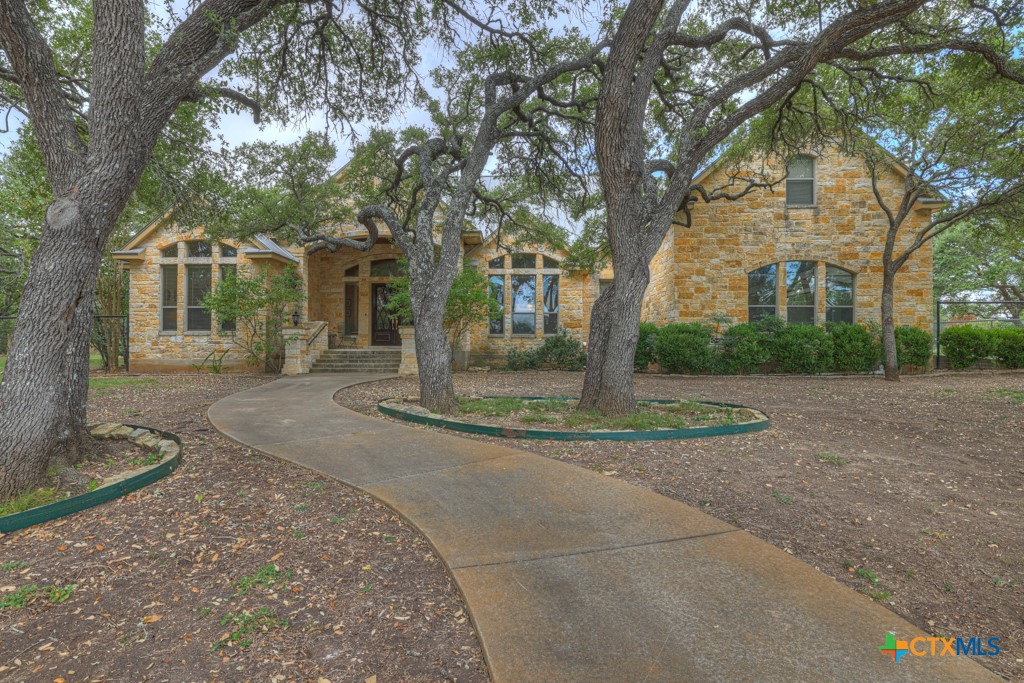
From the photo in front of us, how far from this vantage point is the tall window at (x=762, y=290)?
14078 millimetres

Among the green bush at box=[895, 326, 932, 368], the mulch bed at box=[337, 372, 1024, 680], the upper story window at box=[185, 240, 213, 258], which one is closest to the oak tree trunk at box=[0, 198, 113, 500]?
the mulch bed at box=[337, 372, 1024, 680]

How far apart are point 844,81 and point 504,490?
37.3ft

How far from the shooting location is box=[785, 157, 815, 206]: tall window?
13883mm

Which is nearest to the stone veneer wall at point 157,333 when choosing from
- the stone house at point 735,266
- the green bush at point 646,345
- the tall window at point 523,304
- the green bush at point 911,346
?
the stone house at point 735,266

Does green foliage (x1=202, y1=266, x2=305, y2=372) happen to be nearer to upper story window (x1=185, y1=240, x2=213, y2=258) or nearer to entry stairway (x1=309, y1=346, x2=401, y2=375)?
entry stairway (x1=309, y1=346, x2=401, y2=375)

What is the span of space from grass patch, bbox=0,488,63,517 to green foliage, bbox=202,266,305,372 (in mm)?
10089

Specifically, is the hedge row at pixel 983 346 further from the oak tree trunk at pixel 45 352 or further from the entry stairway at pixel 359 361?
the oak tree trunk at pixel 45 352

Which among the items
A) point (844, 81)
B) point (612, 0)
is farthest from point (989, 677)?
point (844, 81)

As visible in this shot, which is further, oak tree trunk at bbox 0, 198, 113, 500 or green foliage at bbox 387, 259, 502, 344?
green foliage at bbox 387, 259, 502, 344

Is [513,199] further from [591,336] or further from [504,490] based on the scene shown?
[504,490]

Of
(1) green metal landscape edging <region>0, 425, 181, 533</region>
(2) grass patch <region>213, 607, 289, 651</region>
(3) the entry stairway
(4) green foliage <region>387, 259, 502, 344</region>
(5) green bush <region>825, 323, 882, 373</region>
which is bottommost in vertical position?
(2) grass patch <region>213, 607, 289, 651</region>

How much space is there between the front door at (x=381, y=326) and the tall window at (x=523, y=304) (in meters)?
3.99

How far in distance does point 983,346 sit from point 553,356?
37.8 ft

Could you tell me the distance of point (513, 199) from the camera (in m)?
10.6
